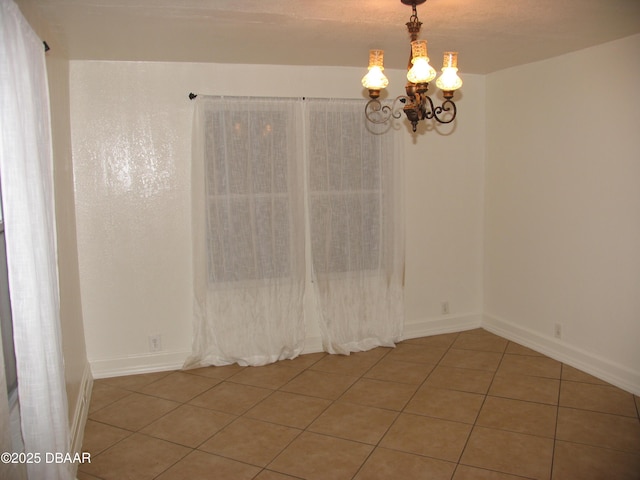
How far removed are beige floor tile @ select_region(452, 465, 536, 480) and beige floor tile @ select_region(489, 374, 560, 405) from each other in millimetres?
941

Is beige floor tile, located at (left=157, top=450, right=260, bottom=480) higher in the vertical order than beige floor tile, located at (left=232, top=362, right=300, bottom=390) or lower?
lower

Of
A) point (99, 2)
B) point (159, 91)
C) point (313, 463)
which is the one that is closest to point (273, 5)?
point (99, 2)

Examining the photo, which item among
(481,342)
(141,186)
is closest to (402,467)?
(481,342)

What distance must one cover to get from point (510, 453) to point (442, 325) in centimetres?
206

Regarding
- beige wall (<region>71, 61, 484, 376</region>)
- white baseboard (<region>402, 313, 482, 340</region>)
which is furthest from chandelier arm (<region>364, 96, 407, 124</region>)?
white baseboard (<region>402, 313, 482, 340</region>)

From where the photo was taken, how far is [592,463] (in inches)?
97.6

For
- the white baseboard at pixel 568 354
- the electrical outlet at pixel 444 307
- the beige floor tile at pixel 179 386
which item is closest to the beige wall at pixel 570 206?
the white baseboard at pixel 568 354

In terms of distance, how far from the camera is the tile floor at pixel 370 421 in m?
2.52

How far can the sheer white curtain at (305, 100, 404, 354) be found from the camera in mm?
4008

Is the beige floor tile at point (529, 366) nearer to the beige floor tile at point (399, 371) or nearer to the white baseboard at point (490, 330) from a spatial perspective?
the white baseboard at point (490, 330)

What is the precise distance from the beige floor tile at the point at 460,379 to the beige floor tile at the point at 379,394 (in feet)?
0.71

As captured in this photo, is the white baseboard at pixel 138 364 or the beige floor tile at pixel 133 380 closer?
the beige floor tile at pixel 133 380

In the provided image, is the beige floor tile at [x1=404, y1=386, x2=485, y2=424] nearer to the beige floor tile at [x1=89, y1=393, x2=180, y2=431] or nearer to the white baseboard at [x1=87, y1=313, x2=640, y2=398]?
the white baseboard at [x1=87, y1=313, x2=640, y2=398]

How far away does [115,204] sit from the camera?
3.68 m
